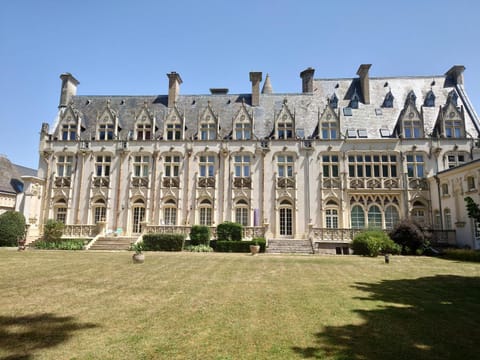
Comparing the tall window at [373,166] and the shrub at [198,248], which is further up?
the tall window at [373,166]

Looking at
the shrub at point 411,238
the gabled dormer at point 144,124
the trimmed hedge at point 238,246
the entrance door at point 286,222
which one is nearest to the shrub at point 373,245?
the shrub at point 411,238

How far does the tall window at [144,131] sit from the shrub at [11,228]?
1276 centimetres

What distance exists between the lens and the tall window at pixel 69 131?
1291 inches

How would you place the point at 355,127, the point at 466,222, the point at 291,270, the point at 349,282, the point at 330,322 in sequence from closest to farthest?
the point at 330,322, the point at 349,282, the point at 291,270, the point at 466,222, the point at 355,127

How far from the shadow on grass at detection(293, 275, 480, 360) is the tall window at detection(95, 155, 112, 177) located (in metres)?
28.3

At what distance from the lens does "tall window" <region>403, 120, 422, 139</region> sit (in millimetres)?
Answer: 30266

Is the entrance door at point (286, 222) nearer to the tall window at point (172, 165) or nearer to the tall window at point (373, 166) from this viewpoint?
the tall window at point (373, 166)

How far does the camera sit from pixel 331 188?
29.7 meters

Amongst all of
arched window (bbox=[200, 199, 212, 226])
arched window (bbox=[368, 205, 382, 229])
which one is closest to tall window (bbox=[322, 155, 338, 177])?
arched window (bbox=[368, 205, 382, 229])

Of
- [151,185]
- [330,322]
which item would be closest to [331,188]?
[151,185]

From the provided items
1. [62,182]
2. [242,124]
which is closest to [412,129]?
[242,124]

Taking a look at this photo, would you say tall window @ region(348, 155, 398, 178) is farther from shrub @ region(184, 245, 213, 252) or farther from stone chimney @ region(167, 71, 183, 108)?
stone chimney @ region(167, 71, 183, 108)

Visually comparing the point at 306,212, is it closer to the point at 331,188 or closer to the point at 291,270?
the point at 331,188

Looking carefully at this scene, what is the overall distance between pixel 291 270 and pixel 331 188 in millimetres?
17397
